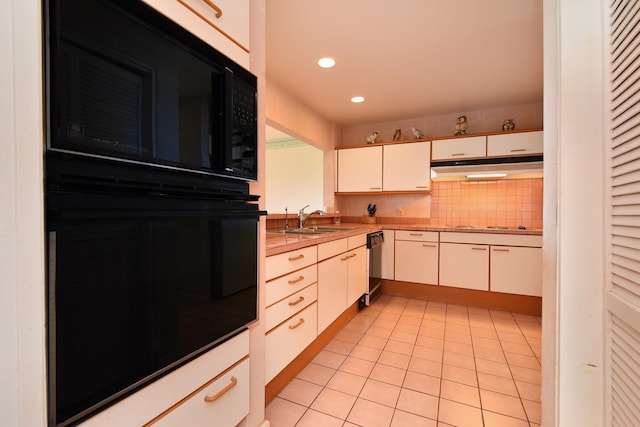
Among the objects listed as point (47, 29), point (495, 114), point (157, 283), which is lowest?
point (157, 283)

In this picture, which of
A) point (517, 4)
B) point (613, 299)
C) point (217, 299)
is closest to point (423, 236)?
point (517, 4)

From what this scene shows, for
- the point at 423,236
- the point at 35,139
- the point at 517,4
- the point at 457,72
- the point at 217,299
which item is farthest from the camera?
the point at 423,236

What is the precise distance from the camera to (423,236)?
326 centimetres

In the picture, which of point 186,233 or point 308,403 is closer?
point 186,233

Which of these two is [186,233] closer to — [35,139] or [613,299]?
[35,139]

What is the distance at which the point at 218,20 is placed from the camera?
38.3 inches

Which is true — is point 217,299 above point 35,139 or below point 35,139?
below

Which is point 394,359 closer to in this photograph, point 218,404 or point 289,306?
point 289,306

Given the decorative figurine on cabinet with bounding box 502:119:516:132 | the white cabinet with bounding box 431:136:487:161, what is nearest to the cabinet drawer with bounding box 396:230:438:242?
the white cabinet with bounding box 431:136:487:161

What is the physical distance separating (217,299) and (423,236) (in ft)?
9.05

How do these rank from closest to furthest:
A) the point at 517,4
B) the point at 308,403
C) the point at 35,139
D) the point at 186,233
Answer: the point at 35,139 → the point at 186,233 → the point at 308,403 → the point at 517,4

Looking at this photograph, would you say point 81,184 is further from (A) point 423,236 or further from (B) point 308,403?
(A) point 423,236

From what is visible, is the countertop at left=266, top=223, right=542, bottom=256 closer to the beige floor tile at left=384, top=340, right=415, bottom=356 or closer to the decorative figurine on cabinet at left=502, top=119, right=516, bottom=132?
the beige floor tile at left=384, top=340, right=415, bottom=356

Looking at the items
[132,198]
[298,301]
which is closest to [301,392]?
[298,301]
